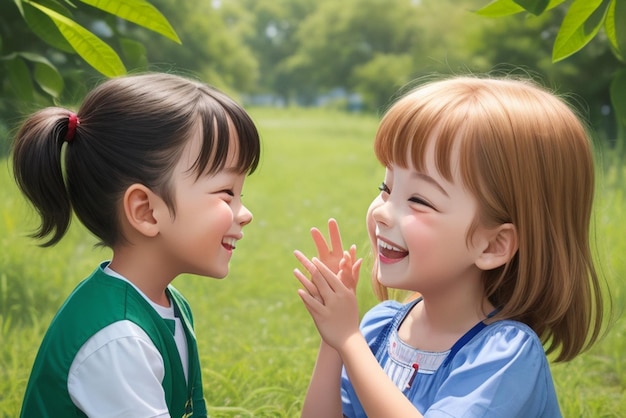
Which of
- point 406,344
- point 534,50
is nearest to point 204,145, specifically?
point 406,344

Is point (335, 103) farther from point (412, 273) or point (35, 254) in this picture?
point (412, 273)

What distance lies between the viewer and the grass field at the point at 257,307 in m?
3.21

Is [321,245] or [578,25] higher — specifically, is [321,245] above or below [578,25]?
below

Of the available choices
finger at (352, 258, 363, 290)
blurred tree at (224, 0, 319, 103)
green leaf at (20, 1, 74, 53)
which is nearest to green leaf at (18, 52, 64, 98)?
green leaf at (20, 1, 74, 53)

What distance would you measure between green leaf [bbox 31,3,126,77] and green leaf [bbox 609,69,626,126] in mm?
1453

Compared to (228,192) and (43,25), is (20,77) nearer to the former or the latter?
(43,25)

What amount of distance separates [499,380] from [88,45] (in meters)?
1.45

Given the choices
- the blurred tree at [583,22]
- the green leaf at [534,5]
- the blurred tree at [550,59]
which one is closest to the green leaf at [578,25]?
the blurred tree at [583,22]

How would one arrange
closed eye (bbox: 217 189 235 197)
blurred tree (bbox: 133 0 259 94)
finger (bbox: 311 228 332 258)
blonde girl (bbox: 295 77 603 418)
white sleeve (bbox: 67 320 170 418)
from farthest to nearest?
blurred tree (bbox: 133 0 259 94) < finger (bbox: 311 228 332 258) < closed eye (bbox: 217 189 235 197) < blonde girl (bbox: 295 77 603 418) < white sleeve (bbox: 67 320 170 418)

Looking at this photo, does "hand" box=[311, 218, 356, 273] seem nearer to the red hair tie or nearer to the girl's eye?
the girl's eye

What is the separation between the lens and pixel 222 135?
2.15 meters

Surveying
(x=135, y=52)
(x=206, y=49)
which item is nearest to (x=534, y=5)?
(x=135, y=52)

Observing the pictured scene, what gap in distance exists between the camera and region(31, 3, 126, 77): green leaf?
2.46 meters

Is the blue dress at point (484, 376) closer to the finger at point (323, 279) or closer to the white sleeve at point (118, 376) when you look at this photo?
the finger at point (323, 279)
